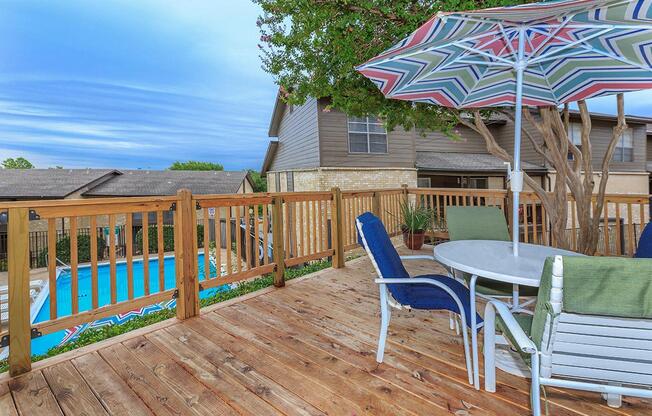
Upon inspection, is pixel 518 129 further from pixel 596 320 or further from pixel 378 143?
pixel 378 143

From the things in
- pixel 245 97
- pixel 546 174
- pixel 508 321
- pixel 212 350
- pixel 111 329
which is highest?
pixel 245 97

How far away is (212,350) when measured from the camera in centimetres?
233

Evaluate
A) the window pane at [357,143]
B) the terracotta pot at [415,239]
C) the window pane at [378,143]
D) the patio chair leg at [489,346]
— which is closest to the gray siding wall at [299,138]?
the window pane at [357,143]

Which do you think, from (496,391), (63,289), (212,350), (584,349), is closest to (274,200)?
(212,350)

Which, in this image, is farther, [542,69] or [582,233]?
[582,233]

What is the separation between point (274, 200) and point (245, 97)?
29.4m

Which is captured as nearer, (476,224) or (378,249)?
(378,249)

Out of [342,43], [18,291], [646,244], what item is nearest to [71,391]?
[18,291]

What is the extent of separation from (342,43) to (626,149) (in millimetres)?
15182

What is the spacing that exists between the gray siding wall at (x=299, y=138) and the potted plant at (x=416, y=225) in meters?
4.75

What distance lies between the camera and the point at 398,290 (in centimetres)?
202

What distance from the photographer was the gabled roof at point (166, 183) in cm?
1691

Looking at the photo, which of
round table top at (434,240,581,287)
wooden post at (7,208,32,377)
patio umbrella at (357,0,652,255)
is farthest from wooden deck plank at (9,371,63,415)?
patio umbrella at (357,0,652,255)

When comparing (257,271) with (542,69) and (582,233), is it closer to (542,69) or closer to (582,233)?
(542,69)
